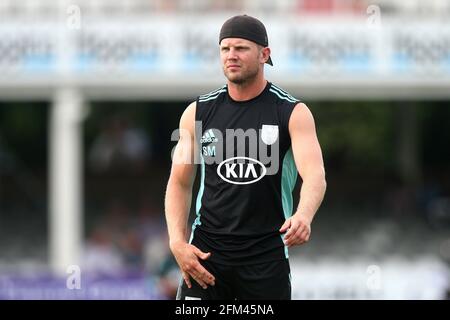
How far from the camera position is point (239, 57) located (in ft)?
19.4

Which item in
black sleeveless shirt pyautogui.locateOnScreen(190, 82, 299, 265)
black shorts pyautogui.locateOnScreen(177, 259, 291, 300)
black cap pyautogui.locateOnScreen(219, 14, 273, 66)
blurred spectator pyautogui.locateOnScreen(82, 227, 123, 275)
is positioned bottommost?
black shorts pyautogui.locateOnScreen(177, 259, 291, 300)

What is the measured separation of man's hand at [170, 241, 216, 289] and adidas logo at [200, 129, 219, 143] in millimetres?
604

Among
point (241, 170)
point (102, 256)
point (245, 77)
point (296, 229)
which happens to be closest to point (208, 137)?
point (241, 170)

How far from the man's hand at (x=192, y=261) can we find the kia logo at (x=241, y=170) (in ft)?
1.46

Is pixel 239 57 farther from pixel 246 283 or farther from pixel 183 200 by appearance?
pixel 246 283

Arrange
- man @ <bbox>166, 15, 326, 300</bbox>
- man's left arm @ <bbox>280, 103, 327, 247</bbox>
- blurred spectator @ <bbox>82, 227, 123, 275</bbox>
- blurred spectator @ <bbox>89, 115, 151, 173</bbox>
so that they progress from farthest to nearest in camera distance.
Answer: blurred spectator @ <bbox>89, 115, 151, 173</bbox>
blurred spectator @ <bbox>82, 227, 123, 275</bbox>
man @ <bbox>166, 15, 326, 300</bbox>
man's left arm @ <bbox>280, 103, 327, 247</bbox>

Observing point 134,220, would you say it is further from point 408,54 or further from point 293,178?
point 293,178

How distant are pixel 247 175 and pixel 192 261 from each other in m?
0.58

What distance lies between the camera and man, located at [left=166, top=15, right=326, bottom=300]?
5945mm

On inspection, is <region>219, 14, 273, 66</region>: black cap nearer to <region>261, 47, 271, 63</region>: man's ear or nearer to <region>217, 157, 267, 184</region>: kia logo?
<region>261, 47, 271, 63</region>: man's ear

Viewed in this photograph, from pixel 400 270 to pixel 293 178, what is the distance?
35.4ft

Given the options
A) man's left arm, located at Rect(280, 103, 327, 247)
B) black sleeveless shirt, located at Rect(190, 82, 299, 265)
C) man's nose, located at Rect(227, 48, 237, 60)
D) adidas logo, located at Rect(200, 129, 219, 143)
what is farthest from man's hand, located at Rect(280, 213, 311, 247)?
man's nose, located at Rect(227, 48, 237, 60)
